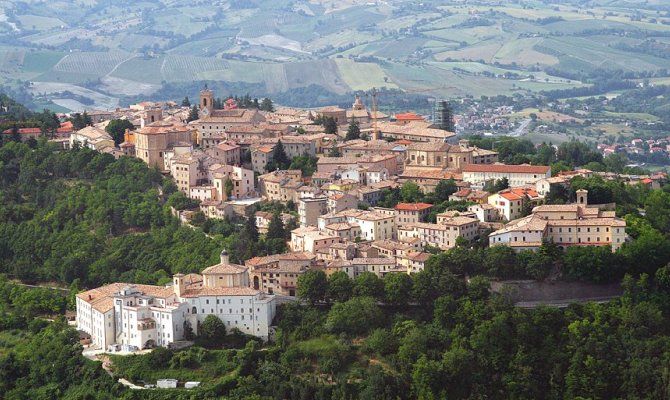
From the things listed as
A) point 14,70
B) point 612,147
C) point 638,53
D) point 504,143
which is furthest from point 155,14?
point 504,143

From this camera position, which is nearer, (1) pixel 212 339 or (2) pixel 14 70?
(1) pixel 212 339

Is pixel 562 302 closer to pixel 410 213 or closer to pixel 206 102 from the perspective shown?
pixel 410 213

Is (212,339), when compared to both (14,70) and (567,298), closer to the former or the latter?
(567,298)

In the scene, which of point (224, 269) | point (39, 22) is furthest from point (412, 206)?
point (39, 22)

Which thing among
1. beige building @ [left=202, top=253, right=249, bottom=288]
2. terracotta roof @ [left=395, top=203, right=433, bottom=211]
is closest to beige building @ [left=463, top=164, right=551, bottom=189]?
terracotta roof @ [left=395, top=203, right=433, bottom=211]

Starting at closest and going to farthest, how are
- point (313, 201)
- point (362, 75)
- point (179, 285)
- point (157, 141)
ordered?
point (179, 285) < point (313, 201) < point (157, 141) < point (362, 75)

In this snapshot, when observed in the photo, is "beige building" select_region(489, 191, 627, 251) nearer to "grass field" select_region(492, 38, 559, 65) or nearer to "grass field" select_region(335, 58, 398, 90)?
"grass field" select_region(335, 58, 398, 90)
